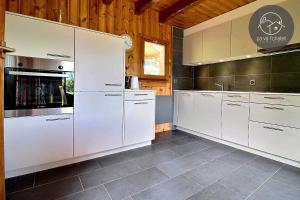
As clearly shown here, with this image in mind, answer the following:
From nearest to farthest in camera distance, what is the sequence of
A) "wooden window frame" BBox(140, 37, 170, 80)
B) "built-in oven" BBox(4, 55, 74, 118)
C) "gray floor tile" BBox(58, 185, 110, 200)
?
1. "gray floor tile" BBox(58, 185, 110, 200)
2. "built-in oven" BBox(4, 55, 74, 118)
3. "wooden window frame" BBox(140, 37, 170, 80)

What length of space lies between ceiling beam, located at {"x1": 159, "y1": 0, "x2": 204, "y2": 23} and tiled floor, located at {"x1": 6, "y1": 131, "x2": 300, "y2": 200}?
2.39 m

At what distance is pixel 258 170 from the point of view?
1.90 meters

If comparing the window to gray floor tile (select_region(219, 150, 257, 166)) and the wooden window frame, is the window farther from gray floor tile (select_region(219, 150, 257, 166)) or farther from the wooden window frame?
gray floor tile (select_region(219, 150, 257, 166))

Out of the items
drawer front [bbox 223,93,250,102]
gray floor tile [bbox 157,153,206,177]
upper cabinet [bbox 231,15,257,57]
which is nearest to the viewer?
gray floor tile [bbox 157,153,206,177]

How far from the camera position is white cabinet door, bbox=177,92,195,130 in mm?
3256

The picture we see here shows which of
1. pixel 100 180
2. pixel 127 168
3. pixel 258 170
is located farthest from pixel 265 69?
pixel 100 180

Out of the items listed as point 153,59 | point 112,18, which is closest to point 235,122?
point 153,59

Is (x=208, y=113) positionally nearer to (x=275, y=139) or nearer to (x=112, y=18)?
(x=275, y=139)

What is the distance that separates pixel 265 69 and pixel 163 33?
6.62 ft

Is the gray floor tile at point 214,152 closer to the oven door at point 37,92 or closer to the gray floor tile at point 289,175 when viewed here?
the gray floor tile at point 289,175

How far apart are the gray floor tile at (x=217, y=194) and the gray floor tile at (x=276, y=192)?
13 cm

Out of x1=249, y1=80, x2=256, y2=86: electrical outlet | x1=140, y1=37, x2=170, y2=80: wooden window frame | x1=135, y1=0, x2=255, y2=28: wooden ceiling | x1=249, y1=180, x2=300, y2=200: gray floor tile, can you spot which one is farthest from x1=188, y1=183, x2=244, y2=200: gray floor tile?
x1=135, y1=0, x2=255, y2=28: wooden ceiling

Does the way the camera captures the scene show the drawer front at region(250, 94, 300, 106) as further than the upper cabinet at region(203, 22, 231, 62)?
No

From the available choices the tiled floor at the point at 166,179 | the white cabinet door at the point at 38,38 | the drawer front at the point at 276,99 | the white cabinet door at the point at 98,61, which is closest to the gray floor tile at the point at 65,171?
the tiled floor at the point at 166,179
